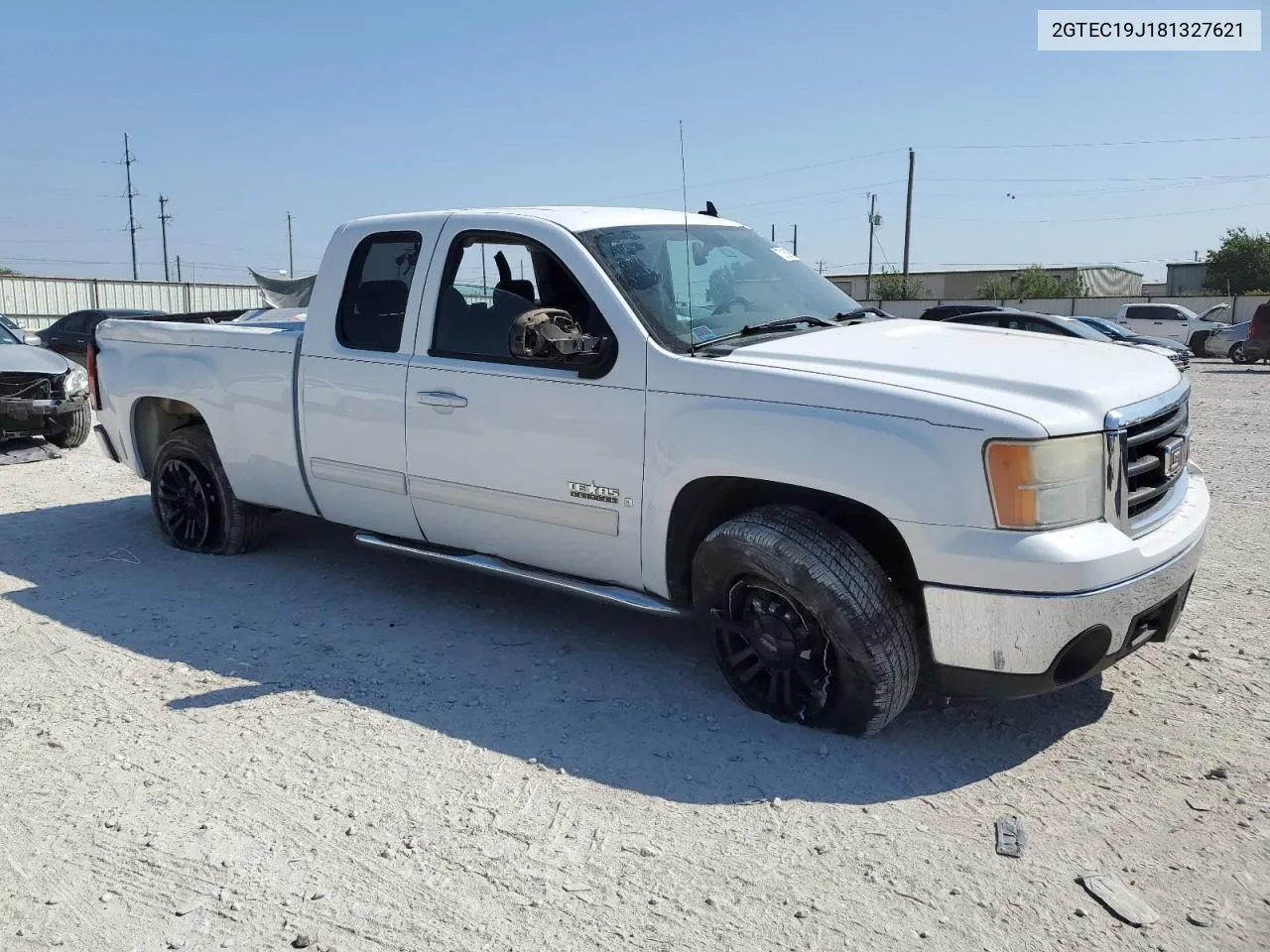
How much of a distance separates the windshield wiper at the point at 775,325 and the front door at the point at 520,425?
0.38 meters

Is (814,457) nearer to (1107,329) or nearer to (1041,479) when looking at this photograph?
(1041,479)

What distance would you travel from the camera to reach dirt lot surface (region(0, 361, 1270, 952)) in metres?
2.88

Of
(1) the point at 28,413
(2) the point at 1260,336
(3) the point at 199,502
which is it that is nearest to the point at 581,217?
(3) the point at 199,502

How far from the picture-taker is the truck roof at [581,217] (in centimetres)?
474

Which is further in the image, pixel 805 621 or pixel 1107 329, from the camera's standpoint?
pixel 1107 329

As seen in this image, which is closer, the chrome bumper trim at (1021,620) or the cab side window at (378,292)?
the chrome bumper trim at (1021,620)

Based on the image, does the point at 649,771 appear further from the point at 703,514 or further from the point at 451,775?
the point at 703,514

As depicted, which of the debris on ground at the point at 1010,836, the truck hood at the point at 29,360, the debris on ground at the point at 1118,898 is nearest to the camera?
the debris on ground at the point at 1118,898

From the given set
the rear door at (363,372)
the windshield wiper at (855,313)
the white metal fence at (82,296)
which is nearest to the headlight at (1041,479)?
the windshield wiper at (855,313)

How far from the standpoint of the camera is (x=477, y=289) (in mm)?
4977

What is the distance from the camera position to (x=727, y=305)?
456cm

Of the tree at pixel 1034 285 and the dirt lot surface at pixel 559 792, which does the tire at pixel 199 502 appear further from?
the tree at pixel 1034 285

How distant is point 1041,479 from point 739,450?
1.05 metres

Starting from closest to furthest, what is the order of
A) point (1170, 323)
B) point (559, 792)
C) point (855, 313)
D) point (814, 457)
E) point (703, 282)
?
point (559, 792)
point (814, 457)
point (703, 282)
point (855, 313)
point (1170, 323)
